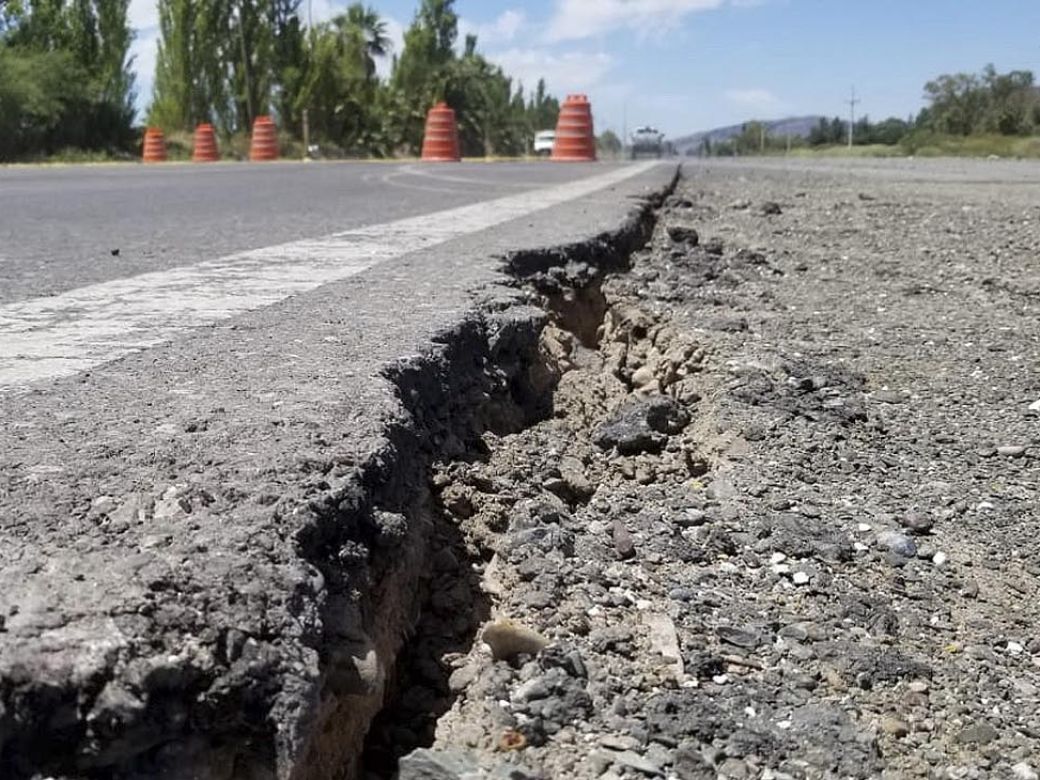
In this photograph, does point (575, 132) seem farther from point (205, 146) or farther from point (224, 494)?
point (224, 494)

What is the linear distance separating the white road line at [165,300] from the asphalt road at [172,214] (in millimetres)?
227

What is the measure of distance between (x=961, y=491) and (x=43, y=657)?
2.18m

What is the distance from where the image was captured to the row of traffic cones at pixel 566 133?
20.1 metres

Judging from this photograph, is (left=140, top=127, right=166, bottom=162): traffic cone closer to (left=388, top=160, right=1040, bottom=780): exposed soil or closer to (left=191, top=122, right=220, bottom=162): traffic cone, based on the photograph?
(left=191, top=122, right=220, bottom=162): traffic cone

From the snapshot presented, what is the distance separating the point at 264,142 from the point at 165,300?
23604mm

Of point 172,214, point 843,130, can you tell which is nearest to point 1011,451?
point 172,214

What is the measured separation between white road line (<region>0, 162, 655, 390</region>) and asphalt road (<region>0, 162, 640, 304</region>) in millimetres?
227

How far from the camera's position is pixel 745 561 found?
220 cm

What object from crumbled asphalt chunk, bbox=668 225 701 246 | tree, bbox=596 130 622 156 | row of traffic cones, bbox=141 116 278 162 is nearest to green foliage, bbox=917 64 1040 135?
tree, bbox=596 130 622 156

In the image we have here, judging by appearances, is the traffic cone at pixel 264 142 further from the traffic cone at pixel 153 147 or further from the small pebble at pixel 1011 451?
the small pebble at pixel 1011 451

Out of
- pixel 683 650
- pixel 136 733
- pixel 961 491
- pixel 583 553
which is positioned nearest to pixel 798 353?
pixel 961 491

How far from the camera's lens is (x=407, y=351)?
8.14 feet

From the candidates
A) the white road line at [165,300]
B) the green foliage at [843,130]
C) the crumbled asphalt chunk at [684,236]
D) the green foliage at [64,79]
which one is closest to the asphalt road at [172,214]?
the white road line at [165,300]

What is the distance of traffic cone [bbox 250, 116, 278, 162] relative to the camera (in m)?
25.5
